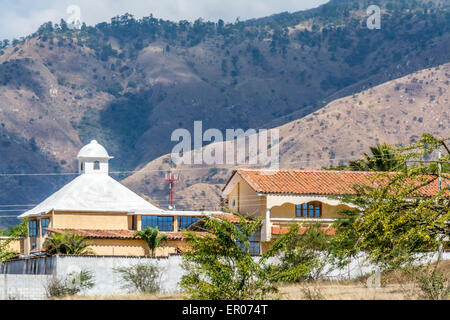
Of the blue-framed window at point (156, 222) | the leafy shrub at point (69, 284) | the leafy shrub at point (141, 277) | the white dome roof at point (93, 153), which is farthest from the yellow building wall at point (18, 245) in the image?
the leafy shrub at point (69, 284)

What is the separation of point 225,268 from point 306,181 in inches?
1134

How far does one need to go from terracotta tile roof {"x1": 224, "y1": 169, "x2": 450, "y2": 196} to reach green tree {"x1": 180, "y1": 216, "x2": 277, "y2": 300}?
79.0 feet

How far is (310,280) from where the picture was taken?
51625mm

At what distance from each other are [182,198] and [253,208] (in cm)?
13170

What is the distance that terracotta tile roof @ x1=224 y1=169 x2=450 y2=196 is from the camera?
61.8 m

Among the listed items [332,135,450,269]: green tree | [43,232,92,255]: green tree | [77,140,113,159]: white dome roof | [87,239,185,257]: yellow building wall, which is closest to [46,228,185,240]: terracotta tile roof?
[87,239,185,257]: yellow building wall

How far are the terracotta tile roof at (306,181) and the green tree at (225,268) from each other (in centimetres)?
2407

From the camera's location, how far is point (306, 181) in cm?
6406

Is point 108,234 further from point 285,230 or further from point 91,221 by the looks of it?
point 285,230

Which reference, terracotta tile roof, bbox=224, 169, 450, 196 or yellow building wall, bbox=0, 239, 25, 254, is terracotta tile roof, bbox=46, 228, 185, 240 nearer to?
terracotta tile roof, bbox=224, 169, 450, 196

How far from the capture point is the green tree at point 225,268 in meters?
35.0

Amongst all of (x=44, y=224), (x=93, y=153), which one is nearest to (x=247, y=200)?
(x=44, y=224)

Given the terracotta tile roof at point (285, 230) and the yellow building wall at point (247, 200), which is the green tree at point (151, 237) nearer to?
the yellow building wall at point (247, 200)
